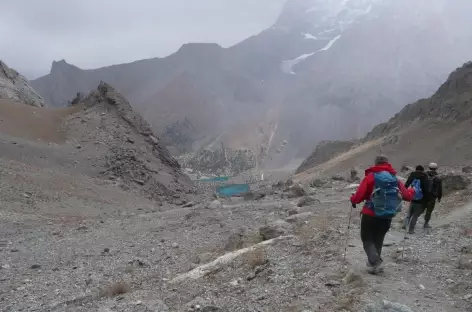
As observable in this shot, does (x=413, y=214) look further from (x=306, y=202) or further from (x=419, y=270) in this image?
(x=306, y=202)

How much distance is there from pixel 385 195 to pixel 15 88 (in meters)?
60.5

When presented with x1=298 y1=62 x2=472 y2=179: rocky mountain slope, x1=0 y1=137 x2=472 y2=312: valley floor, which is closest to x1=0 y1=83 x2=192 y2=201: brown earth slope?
x1=0 y1=137 x2=472 y2=312: valley floor

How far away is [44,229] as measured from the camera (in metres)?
20.1

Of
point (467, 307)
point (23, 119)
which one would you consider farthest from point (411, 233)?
point (23, 119)

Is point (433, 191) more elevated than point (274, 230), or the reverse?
point (433, 191)

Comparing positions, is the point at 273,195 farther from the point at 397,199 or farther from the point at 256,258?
the point at 397,199

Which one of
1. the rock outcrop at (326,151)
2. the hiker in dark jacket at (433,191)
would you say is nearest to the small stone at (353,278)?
the hiker in dark jacket at (433,191)

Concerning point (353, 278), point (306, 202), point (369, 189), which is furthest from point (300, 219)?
point (353, 278)

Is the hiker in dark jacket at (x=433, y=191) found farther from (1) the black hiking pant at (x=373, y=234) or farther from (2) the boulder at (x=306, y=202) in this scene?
(2) the boulder at (x=306, y=202)

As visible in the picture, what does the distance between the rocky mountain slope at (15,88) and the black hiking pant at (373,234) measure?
2122 inches

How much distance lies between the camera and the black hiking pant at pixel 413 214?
40.1 feet

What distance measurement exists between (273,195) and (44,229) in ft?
40.1

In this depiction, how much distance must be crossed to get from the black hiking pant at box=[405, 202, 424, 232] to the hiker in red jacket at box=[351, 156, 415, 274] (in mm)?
4243

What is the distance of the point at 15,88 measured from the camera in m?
59.8
